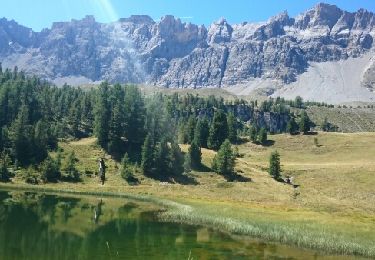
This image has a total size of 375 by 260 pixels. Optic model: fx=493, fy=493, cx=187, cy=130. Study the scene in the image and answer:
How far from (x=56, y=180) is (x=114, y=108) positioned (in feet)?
131

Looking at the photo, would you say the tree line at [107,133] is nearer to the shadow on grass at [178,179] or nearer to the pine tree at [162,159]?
the pine tree at [162,159]

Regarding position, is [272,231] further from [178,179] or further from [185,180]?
[178,179]

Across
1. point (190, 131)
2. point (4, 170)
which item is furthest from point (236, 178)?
point (4, 170)

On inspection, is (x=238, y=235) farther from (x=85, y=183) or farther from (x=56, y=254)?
(x=85, y=183)

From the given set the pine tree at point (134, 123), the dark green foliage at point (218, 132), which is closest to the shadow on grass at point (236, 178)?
the pine tree at point (134, 123)

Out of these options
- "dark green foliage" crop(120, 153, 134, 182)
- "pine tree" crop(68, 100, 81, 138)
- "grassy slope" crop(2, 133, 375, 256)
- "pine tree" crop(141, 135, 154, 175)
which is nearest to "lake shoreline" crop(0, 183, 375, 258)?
"grassy slope" crop(2, 133, 375, 256)

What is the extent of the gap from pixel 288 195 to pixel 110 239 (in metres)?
73.0

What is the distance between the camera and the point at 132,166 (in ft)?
456

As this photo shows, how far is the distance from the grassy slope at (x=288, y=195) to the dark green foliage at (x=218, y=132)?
10241mm

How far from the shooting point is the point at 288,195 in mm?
115750

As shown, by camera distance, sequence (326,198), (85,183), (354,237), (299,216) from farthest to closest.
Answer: (85,183) → (326,198) → (299,216) → (354,237)

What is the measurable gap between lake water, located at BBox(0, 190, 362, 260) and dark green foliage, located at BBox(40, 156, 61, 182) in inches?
1917

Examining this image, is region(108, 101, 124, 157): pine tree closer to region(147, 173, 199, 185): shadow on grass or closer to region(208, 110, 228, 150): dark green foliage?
region(147, 173, 199, 185): shadow on grass

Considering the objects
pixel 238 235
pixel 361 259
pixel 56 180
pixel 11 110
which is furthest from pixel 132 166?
pixel 361 259
